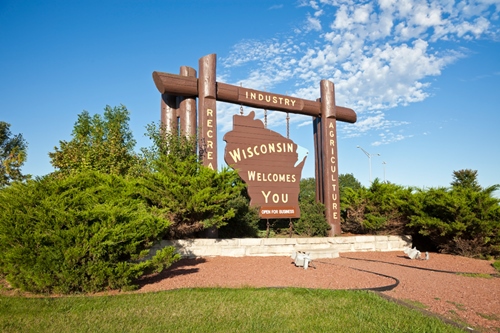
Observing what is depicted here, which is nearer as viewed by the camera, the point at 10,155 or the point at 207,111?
the point at 207,111

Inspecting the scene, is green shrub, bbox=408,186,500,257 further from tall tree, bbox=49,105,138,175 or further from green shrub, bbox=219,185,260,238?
tall tree, bbox=49,105,138,175

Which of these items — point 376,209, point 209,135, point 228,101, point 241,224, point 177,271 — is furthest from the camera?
point 376,209

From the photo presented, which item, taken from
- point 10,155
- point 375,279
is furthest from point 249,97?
point 10,155

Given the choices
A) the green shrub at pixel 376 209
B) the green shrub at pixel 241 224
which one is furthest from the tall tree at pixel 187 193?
the green shrub at pixel 376 209

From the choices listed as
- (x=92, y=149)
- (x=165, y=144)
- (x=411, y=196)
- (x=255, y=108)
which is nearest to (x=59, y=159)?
(x=92, y=149)

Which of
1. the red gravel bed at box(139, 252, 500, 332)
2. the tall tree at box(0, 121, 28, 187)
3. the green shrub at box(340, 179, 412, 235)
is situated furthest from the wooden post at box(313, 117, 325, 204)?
the tall tree at box(0, 121, 28, 187)

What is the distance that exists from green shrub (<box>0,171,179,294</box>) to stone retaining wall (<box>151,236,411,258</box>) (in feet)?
10.2

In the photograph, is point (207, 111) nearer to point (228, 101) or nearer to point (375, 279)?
point (228, 101)

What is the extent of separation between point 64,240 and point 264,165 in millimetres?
8292

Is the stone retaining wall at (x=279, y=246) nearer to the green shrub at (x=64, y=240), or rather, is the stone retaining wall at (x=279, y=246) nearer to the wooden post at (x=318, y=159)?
the wooden post at (x=318, y=159)

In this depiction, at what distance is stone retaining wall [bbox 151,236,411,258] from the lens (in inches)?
379

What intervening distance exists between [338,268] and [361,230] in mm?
6806

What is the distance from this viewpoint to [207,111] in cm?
1174

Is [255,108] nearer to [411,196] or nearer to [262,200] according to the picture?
[262,200]
